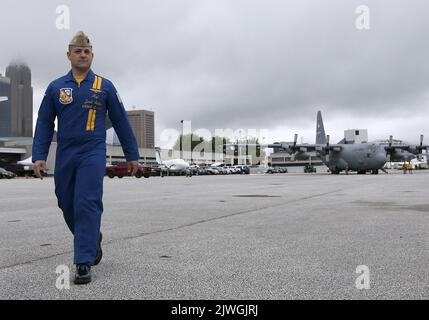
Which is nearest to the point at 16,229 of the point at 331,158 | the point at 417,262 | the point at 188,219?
the point at 188,219

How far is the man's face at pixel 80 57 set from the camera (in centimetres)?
407

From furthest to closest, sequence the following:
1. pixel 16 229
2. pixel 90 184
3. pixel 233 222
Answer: pixel 233 222
pixel 16 229
pixel 90 184

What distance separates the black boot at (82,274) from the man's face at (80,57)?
173 centimetres

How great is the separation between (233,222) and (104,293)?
454 cm

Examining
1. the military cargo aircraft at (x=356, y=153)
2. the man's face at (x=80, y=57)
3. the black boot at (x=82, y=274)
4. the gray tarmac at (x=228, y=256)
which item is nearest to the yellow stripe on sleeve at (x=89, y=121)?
the man's face at (x=80, y=57)

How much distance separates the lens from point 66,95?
4016 millimetres

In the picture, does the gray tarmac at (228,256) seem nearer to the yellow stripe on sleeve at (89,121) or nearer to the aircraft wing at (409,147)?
the yellow stripe on sleeve at (89,121)

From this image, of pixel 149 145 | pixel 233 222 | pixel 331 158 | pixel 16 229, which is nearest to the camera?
pixel 16 229

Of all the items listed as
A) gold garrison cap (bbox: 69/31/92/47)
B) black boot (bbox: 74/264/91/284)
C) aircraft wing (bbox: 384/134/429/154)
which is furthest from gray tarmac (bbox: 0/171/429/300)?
aircraft wing (bbox: 384/134/429/154)

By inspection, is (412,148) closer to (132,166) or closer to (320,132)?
(320,132)

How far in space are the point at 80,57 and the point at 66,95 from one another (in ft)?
1.22

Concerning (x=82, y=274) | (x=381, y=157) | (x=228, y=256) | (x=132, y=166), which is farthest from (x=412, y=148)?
(x=82, y=274)
